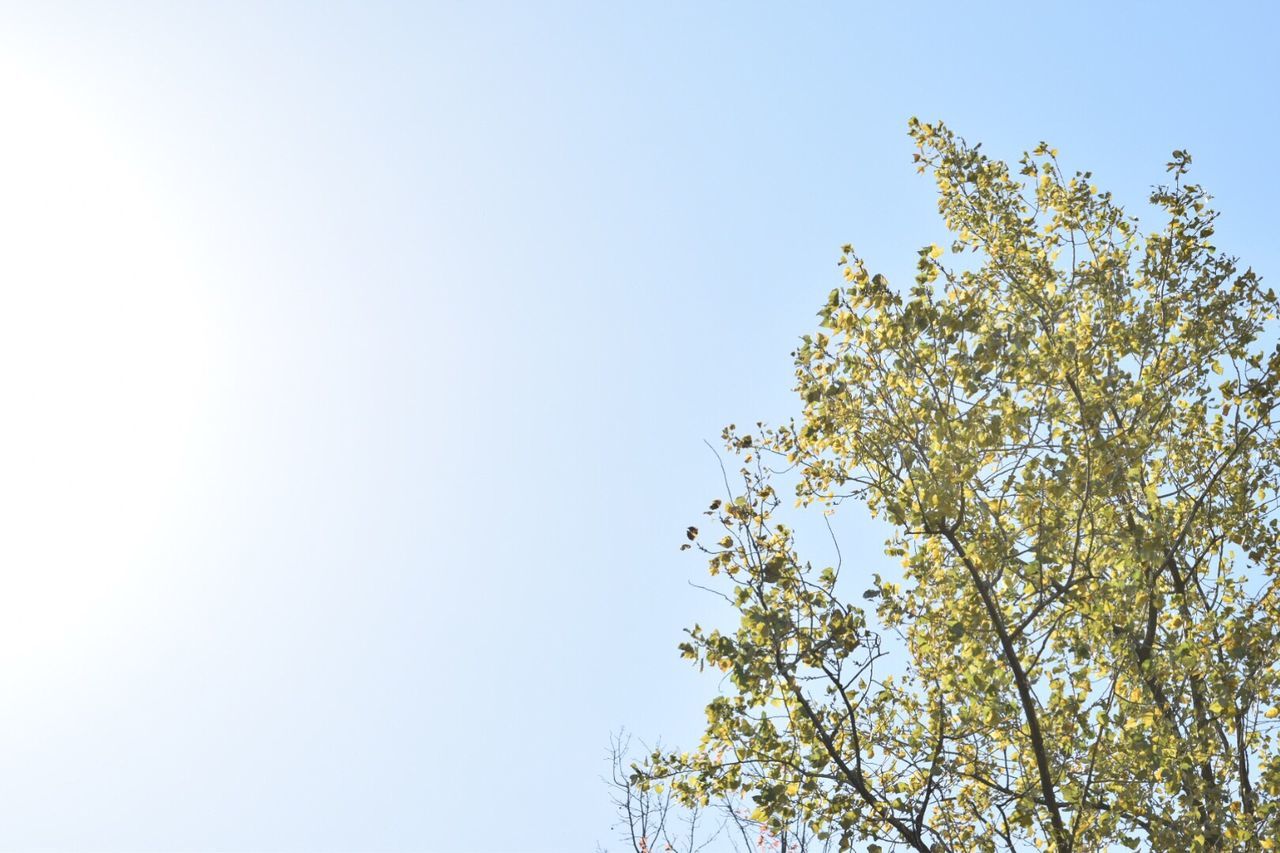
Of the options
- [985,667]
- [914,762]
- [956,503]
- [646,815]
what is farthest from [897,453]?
[646,815]

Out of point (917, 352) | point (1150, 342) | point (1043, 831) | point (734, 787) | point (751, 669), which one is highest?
point (1150, 342)

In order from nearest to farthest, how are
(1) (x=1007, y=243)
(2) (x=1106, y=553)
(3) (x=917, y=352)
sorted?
(3) (x=917, y=352)
(2) (x=1106, y=553)
(1) (x=1007, y=243)

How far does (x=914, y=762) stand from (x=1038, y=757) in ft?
2.61

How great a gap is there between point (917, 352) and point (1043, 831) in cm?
335

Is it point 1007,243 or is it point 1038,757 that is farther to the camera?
point 1007,243

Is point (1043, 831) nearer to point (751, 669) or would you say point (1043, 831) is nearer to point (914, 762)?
point (914, 762)

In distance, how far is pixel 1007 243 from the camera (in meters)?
9.63

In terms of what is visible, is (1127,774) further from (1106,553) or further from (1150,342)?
(1150,342)

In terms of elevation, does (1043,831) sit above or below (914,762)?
below

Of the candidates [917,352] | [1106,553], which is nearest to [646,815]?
[1106,553]

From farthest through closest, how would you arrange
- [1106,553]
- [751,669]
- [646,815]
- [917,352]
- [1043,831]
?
[646,815] < [1106,553] < [917,352] < [1043,831] < [751,669]

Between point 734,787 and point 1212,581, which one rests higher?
point 1212,581

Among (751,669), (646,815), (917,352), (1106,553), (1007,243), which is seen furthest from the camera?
(646,815)

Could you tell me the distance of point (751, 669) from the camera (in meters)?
6.46
